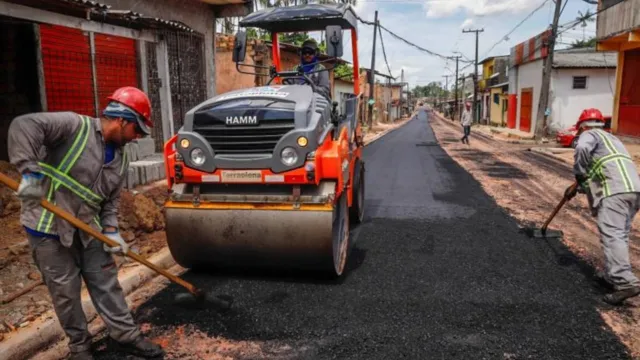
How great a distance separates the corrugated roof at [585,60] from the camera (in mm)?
25198

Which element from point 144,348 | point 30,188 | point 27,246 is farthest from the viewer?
point 27,246

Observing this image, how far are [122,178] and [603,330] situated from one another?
3.52m

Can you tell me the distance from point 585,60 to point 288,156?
27369 millimetres

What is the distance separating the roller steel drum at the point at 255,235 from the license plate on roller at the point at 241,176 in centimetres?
22

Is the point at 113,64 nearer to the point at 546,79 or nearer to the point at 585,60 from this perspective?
the point at 546,79

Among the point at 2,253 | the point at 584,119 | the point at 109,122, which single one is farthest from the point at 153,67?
the point at 584,119

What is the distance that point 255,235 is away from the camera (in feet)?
13.5

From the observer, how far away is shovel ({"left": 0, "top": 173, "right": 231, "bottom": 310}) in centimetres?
267

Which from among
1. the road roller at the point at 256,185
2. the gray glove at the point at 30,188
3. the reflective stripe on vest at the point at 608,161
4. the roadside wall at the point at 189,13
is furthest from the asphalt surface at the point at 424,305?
the roadside wall at the point at 189,13

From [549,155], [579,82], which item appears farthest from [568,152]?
[579,82]

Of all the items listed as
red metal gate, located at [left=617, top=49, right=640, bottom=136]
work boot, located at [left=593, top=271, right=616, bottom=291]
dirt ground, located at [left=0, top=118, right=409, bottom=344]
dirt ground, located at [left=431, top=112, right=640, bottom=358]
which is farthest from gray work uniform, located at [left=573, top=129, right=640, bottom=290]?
red metal gate, located at [left=617, top=49, right=640, bottom=136]

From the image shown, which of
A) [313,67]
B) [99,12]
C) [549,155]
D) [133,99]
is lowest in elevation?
[549,155]

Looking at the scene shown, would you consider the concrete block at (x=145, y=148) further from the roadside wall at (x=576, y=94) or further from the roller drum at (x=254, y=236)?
the roadside wall at (x=576, y=94)

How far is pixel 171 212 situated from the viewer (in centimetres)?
425
